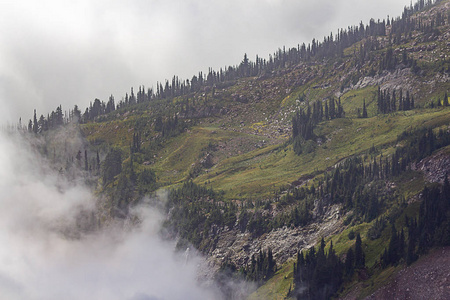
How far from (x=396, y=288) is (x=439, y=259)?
16.7 metres

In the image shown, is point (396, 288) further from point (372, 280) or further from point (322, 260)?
point (322, 260)

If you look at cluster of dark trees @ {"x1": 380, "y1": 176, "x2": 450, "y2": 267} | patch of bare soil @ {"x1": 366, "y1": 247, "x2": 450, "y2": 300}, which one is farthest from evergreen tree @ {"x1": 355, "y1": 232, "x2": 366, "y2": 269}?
patch of bare soil @ {"x1": 366, "y1": 247, "x2": 450, "y2": 300}

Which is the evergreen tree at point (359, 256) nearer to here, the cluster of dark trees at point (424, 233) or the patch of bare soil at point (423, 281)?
the cluster of dark trees at point (424, 233)

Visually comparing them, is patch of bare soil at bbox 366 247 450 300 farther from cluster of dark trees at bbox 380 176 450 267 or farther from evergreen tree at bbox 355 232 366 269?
evergreen tree at bbox 355 232 366 269

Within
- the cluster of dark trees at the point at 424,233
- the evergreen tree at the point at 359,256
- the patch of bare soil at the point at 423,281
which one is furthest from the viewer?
the evergreen tree at the point at 359,256

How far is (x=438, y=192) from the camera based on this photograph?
625ft

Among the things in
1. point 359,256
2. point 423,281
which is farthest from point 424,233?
point 359,256

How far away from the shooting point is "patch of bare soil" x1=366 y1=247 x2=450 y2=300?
502ft

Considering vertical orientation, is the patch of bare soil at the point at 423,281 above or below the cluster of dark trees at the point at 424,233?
below

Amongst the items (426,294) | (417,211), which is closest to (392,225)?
(417,211)

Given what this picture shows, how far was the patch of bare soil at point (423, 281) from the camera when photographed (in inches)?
6024

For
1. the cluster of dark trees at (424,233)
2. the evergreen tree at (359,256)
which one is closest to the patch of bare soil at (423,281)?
the cluster of dark trees at (424,233)

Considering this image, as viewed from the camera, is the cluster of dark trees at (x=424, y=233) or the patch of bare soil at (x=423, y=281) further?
the cluster of dark trees at (x=424, y=233)

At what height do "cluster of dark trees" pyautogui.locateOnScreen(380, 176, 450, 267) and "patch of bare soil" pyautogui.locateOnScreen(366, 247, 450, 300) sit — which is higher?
"cluster of dark trees" pyautogui.locateOnScreen(380, 176, 450, 267)
